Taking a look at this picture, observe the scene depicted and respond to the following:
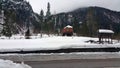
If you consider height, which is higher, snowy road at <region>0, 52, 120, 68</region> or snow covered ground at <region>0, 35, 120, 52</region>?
snow covered ground at <region>0, 35, 120, 52</region>

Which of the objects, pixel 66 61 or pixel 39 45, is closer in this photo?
pixel 66 61

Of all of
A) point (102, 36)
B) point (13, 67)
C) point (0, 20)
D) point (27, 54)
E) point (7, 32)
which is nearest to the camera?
point (13, 67)

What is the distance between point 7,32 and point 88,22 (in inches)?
1088

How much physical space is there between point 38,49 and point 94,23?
52.7 metres

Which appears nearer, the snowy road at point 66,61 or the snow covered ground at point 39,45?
the snowy road at point 66,61

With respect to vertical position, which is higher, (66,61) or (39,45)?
(39,45)

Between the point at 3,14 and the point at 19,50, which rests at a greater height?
the point at 3,14

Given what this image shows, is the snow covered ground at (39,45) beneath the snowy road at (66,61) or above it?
above

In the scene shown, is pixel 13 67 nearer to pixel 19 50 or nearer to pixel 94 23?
pixel 19 50

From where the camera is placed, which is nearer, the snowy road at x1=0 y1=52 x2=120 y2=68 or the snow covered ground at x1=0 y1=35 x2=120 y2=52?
the snowy road at x1=0 y1=52 x2=120 y2=68

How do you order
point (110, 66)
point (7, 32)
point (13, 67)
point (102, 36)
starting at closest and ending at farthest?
point (13, 67), point (110, 66), point (102, 36), point (7, 32)

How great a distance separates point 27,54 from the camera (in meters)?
18.5

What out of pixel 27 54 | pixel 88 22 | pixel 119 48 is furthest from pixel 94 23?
pixel 27 54

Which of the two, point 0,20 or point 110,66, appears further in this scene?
point 0,20
